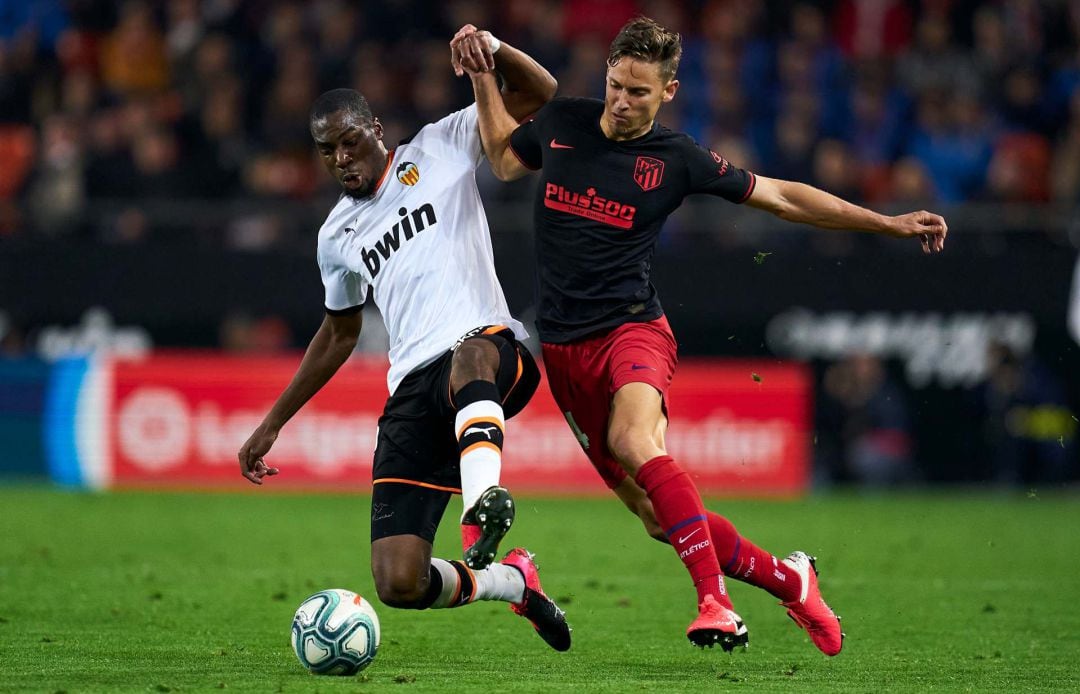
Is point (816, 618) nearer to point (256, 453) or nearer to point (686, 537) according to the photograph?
point (686, 537)

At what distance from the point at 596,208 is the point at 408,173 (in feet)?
2.92

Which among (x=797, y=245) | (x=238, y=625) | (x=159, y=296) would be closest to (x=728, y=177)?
(x=238, y=625)

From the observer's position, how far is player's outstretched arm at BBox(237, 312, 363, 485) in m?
7.03

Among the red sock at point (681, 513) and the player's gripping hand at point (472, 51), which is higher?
the player's gripping hand at point (472, 51)

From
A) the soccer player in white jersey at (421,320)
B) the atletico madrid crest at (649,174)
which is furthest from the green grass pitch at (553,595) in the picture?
the atletico madrid crest at (649,174)

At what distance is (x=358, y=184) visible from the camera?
6.79 metres

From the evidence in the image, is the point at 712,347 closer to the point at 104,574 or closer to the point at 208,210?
the point at 208,210

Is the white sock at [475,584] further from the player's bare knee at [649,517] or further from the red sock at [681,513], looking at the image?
the red sock at [681,513]

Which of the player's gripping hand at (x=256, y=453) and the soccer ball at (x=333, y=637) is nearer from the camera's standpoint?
the soccer ball at (x=333, y=637)

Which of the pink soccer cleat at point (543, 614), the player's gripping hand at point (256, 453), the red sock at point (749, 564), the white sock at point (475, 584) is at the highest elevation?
the player's gripping hand at point (256, 453)

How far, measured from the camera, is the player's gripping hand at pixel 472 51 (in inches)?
263

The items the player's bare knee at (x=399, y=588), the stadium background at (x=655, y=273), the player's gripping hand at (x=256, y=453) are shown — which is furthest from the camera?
the stadium background at (x=655, y=273)

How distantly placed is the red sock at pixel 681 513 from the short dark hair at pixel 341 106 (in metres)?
1.95

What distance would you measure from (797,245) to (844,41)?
12.1 ft
